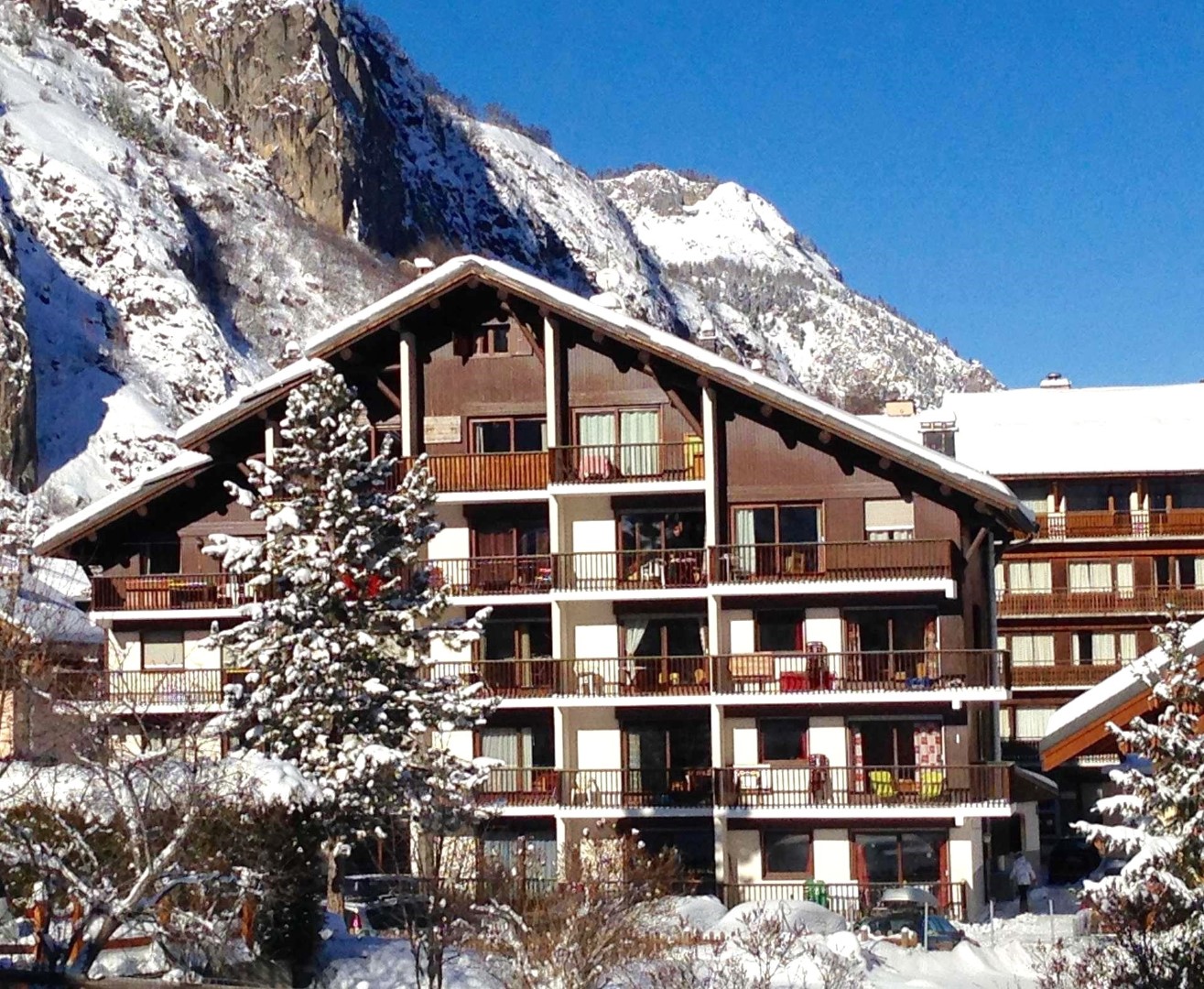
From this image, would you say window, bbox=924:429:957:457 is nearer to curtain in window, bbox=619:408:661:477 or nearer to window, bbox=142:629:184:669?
curtain in window, bbox=619:408:661:477

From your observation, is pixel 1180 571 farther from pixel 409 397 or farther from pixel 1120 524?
pixel 409 397

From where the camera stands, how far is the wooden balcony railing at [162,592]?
4712 cm

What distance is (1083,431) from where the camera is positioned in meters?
68.9

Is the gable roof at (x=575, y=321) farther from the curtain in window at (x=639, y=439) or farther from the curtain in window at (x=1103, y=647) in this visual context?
the curtain in window at (x=1103, y=647)

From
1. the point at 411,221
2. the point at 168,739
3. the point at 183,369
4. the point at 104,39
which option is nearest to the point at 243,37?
the point at 104,39

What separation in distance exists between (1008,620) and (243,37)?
9632 cm

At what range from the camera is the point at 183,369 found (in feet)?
325

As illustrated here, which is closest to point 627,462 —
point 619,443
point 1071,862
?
point 619,443

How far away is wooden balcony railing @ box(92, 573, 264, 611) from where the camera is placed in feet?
155

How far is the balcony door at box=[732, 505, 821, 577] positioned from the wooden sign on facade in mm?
7153

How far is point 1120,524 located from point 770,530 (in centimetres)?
2699

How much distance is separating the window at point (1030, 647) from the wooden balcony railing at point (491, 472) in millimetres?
28543

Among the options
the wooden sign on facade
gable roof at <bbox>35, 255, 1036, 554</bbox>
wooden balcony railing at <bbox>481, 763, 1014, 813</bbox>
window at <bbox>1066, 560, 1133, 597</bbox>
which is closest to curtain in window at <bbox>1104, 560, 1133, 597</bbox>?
window at <bbox>1066, 560, 1133, 597</bbox>

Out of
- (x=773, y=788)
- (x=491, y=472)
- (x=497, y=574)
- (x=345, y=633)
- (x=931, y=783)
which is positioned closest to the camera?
(x=345, y=633)
